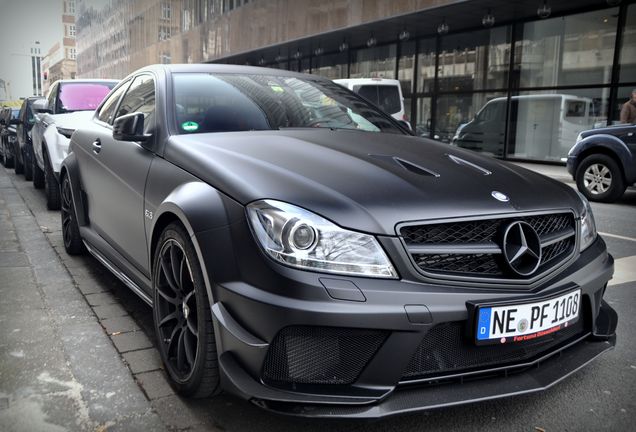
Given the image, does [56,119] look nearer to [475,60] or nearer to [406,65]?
[475,60]

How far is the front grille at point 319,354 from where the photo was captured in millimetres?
1992

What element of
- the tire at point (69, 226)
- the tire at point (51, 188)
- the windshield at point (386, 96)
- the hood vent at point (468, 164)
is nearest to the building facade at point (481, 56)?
the windshield at point (386, 96)

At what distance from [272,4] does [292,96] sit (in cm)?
2091

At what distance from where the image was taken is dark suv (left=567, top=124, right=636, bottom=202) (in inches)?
345

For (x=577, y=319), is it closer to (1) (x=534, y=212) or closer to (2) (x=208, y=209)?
(1) (x=534, y=212)

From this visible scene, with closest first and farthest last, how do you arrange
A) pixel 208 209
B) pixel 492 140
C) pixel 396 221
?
pixel 396 221
pixel 208 209
pixel 492 140

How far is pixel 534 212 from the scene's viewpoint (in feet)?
7.86

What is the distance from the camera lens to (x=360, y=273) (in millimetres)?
2035

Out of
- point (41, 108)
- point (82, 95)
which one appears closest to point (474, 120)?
point (82, 95)

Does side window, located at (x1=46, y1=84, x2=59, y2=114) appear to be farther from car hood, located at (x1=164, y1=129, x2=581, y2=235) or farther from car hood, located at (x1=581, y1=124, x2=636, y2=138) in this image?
car hood, located at (x1=581, y1=124, x2=636, y2=138)

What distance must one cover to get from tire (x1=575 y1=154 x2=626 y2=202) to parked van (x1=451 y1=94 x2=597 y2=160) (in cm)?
563

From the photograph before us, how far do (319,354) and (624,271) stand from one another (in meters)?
3.71

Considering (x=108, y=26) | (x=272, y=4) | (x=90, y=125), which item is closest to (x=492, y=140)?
(x=272, y=4)

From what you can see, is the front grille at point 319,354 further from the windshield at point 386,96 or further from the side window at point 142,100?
the windshield at point 386,96
